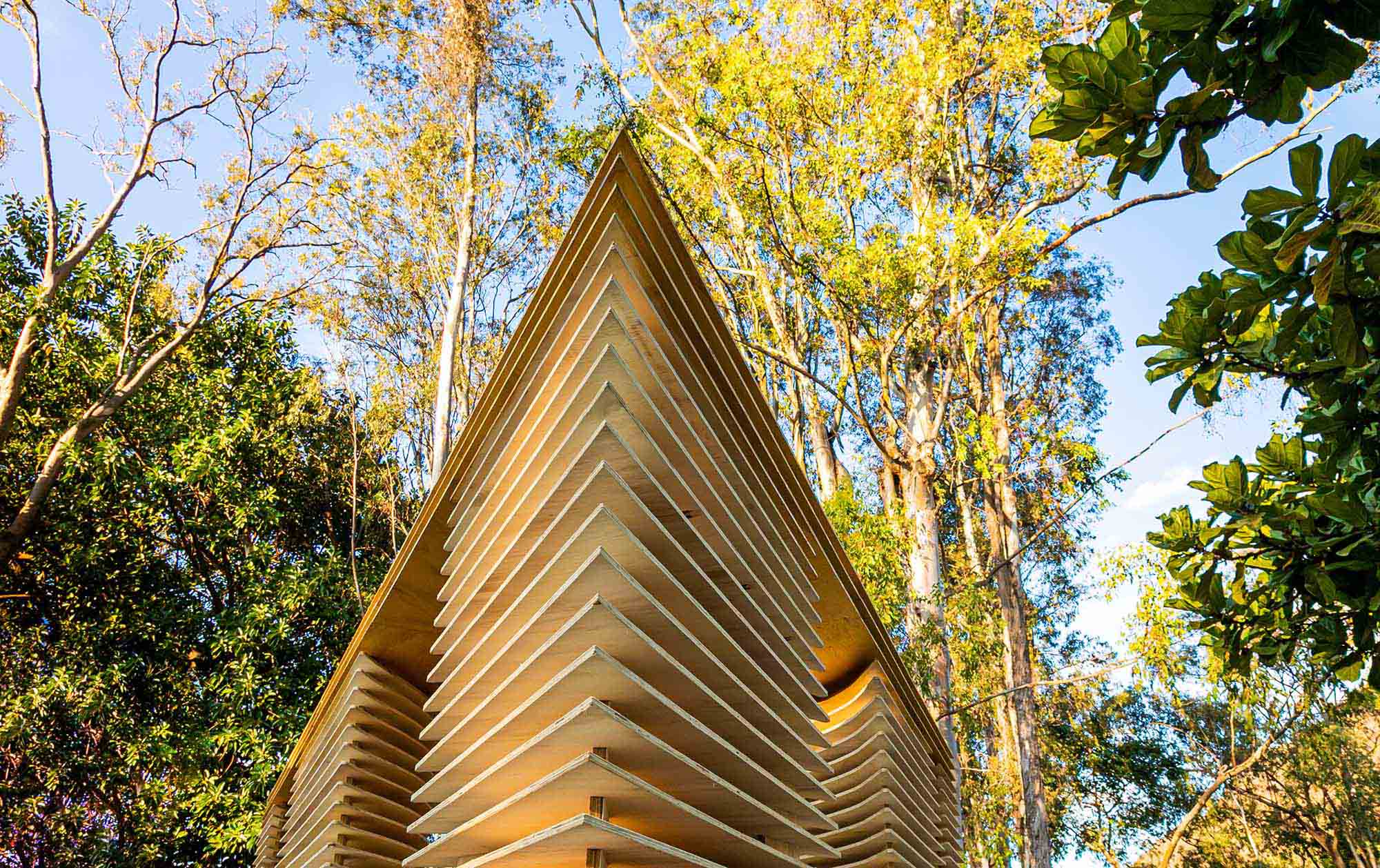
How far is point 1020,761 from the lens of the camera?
12.3m

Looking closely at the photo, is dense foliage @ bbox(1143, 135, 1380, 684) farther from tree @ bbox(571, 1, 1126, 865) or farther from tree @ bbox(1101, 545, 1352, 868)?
tree @ bbox(571, 1, 1126, 865)

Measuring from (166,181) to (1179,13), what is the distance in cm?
1221

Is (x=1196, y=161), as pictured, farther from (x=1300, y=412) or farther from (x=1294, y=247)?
(x=1300, y=412)

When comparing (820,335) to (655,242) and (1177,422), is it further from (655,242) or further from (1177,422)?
(655,242)

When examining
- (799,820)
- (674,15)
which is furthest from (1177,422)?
(799,820)

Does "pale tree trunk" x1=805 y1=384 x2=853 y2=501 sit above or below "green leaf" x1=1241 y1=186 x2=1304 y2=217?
above

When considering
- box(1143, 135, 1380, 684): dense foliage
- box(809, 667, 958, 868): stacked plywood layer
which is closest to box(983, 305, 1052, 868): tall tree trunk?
box(809, 667, 958, 868): stacked plywood layer

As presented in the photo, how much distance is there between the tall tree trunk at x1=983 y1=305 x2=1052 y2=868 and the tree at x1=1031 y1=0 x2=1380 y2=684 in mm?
6930

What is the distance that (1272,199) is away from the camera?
68.9 inches

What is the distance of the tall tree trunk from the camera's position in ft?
37.4

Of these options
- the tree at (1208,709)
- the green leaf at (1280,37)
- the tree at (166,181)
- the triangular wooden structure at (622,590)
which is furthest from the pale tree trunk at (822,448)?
the green leaf at (1280,37)

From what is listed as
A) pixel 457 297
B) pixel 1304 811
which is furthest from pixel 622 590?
pixel 1304 811

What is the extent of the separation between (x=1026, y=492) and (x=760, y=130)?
9.10 metres

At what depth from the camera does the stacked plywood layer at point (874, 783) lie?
2.74 metres
